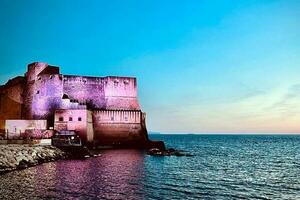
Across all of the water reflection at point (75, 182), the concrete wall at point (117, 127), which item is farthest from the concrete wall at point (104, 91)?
the water reflection at point (75, 182)

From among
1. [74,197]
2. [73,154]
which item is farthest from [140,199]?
[73,154]

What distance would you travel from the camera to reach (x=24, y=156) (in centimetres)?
3005

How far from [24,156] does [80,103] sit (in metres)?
24.1

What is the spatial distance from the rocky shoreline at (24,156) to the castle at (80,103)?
11323mm

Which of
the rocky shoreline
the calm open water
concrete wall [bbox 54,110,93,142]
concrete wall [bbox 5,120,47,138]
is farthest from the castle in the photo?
the calm open water

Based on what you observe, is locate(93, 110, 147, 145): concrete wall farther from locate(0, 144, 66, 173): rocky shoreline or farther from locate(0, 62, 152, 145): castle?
locate(0, 144, 66, 173): rocky shoreline

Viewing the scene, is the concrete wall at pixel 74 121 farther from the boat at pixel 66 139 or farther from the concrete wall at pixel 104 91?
the concrete wall at pixel 104 91

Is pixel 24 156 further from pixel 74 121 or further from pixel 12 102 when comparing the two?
pixel 12 102

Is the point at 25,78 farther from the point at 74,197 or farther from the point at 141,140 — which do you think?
the point at 74,197

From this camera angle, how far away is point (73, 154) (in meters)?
38.8

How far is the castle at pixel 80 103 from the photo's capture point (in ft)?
161

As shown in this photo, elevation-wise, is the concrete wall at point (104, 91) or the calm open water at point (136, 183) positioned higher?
the concrete wall at point (104, 91)

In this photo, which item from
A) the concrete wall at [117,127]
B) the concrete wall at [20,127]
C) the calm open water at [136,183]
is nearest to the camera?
the calm open water at [136,183]

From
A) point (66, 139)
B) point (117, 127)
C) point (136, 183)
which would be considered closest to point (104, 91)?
point (117, 127)
